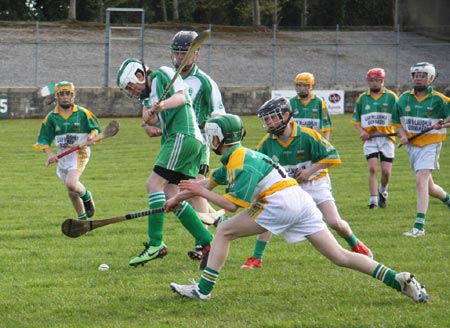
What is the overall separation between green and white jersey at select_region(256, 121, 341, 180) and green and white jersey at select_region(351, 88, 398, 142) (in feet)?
17.5

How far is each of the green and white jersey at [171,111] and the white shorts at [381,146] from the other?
18.0 ft

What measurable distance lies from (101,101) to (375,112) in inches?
704

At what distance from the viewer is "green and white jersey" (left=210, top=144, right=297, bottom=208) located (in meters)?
6.66

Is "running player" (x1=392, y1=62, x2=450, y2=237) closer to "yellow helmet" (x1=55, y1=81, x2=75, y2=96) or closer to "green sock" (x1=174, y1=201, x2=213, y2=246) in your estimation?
"green sock" (x1=174, y1=201, x2=213, y2=246)

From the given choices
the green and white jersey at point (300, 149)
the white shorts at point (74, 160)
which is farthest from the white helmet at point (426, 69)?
the white shorts at point (74, 160)

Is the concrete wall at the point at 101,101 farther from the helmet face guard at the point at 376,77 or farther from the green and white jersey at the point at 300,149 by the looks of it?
the green and white jersey at the point at 300,149

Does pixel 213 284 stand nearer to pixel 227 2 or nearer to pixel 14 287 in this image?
pixel 14 287

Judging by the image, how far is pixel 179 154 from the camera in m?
8.44

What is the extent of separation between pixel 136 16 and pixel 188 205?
43.9 meters

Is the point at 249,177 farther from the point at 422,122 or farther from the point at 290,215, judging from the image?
the point at 422,122

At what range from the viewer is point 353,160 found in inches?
783

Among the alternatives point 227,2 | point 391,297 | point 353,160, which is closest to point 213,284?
point 391,297

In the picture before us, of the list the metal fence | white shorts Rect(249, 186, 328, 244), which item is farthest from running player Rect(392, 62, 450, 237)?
the metal fence

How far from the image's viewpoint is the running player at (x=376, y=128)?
13367mm
